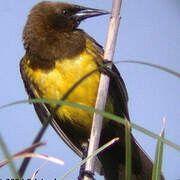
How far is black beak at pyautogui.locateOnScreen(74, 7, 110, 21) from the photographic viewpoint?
6.06ft

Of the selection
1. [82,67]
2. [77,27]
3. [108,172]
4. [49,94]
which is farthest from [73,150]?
[77,27]

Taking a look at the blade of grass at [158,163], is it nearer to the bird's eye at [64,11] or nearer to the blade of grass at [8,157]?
the blade of grass at [8,157]

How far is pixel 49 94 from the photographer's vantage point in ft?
6.56

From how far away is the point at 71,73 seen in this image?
1893 mm

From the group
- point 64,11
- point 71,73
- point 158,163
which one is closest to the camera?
point 158,163

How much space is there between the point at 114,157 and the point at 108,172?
6.4 inches

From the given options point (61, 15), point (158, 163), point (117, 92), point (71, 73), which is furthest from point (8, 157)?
point (61, 15)

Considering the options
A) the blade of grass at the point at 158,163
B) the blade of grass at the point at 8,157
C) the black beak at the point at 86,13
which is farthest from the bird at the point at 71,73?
the blade of grass at the point at 8,157

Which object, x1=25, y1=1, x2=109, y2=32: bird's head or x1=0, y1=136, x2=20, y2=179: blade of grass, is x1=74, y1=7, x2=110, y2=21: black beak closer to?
x1=25, y1=1, x2=109, y2=32: bird's head

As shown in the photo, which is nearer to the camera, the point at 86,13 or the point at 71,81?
the point at 71,81

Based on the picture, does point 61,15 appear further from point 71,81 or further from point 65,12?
point 71,81

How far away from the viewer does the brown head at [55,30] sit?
1.93 metres

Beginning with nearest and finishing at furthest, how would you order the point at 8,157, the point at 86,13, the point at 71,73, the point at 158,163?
the point at 8,157
the point at 158,163
the point at 71,73
the point at 86,13

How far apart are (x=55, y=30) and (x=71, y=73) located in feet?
1.01
